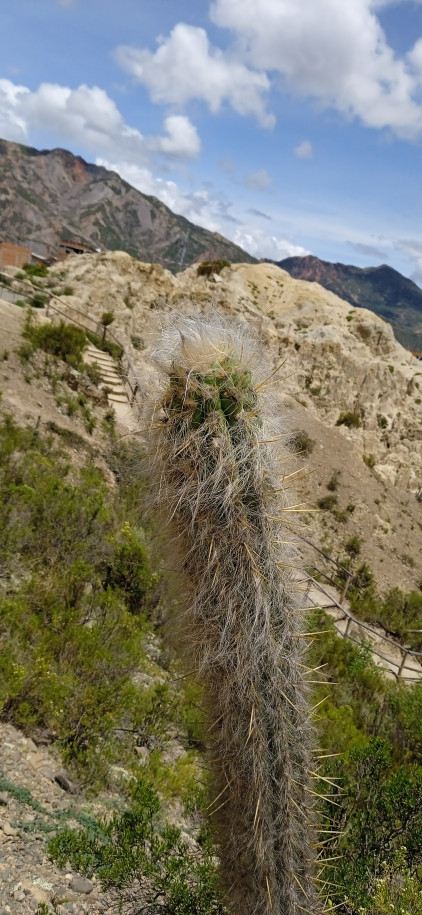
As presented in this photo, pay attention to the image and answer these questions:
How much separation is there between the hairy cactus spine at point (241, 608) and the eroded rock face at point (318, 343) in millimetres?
16859

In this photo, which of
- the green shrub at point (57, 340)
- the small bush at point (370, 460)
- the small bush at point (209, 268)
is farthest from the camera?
the small bush at point (209, 268)

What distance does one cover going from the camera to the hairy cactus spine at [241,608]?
7.65ft

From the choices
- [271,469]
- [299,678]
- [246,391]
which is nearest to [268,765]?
[299,678]

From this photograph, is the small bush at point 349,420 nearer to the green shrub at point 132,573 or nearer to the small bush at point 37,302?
the small bush at point 37,302

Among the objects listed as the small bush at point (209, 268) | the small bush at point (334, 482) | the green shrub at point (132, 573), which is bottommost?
the small bush at point (334, 482)

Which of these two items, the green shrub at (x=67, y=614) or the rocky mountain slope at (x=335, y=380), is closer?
the green shrub at (x=67, y=614)

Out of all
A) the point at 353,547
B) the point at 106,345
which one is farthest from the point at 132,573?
the point at 106,345

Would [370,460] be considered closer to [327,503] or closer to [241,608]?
[327,503]

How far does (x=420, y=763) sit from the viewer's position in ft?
17.7

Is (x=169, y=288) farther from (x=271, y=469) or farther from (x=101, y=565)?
(x=271, y=469)

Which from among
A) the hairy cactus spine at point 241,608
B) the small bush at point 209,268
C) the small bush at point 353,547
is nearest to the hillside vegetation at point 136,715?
the hairy cactus spine at point 241,608

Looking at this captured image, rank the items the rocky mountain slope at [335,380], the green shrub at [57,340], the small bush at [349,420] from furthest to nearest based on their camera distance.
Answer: the small bush at [349,420], the rocky mountain slope at [335,380], the green shrub at [57,340]

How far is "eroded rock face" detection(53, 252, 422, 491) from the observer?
20.4 meters

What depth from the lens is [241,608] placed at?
2.33 metres
